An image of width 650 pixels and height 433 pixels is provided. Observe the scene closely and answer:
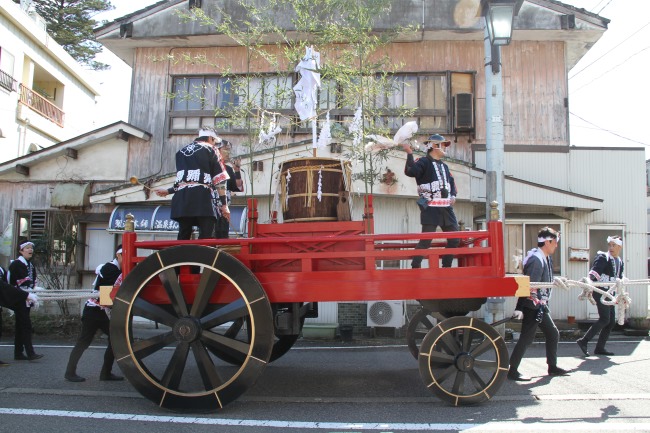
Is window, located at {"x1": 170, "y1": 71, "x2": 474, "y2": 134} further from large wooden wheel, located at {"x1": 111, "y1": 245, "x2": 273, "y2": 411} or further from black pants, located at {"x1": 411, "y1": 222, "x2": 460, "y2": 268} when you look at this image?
large wooden wheel, located at {"x1": 111, "y1": 245, "x2": 273, "y2": 411}

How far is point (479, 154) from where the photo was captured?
39.9ft

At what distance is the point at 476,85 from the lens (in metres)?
12.6

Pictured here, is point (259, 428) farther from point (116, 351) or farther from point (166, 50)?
point (166, 50)

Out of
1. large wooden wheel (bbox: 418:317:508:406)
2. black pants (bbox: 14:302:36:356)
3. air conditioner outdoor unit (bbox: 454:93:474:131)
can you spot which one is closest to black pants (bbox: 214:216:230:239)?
large wooden wheel (bbox: 418:317:508:406)

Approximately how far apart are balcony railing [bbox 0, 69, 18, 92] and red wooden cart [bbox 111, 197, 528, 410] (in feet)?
50.9

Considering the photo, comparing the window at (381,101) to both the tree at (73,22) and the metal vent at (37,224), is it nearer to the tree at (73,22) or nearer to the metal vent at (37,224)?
the metal vent at (37,224)

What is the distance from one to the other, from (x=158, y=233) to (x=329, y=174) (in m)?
7.06

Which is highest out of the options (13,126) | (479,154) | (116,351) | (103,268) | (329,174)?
(13,126)

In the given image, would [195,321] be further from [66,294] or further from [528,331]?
[528,331]

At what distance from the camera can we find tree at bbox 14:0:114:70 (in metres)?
25.9

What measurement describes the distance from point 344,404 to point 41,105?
1987 cm

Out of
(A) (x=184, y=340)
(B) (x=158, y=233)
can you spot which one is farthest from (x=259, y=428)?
(B) (x=158, y=233)

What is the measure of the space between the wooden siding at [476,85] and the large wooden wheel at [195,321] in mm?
8150

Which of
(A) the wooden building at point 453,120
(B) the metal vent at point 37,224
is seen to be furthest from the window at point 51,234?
(A) the wooden building at point 453,120
